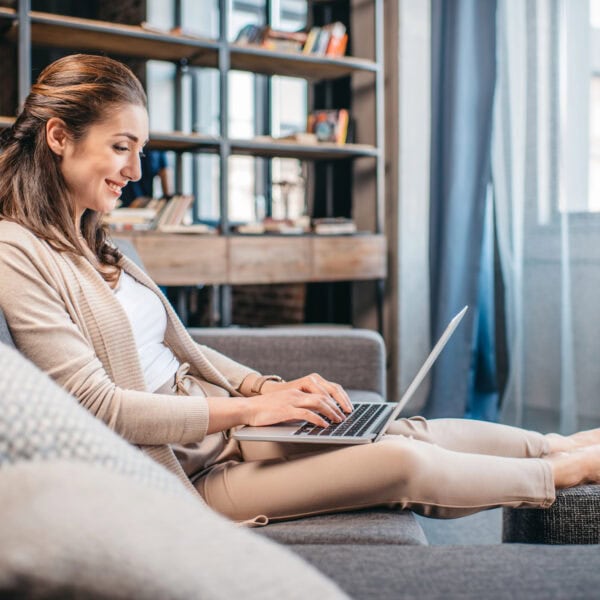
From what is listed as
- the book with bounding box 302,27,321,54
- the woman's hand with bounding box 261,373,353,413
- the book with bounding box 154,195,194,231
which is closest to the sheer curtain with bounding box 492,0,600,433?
the book with bounding box 302,27,321,54

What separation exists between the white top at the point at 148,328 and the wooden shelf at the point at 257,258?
4.77 ft

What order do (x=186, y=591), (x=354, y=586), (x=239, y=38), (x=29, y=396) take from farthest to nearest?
(x=239, y=38) < (x=354, y=586) < (x=29, y=396) < (x=186, y=591)

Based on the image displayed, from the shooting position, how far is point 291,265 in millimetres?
3342

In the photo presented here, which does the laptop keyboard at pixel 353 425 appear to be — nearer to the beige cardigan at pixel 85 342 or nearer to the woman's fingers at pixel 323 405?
the woman's fingers at pixel 323 405

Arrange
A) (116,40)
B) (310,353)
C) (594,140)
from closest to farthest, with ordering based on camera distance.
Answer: (310,353), (594,140), (116,40)

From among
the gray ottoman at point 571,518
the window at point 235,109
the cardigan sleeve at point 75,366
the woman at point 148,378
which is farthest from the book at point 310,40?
the gray ottoman at point 571,518

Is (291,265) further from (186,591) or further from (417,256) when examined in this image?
(186,591)

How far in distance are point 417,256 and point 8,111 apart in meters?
3.36

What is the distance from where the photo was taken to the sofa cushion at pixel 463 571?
0.68 meters

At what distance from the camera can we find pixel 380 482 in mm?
1188

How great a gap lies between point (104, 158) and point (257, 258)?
1.82 metres

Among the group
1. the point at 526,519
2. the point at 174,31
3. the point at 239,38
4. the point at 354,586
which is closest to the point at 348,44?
the point at 239,38

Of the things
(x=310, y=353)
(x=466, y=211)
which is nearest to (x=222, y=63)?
(x=466, y=211)

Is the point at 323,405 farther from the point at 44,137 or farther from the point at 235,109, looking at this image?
the point at 235,109
